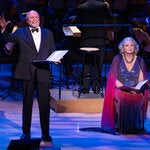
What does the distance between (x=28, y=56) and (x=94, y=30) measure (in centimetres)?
289

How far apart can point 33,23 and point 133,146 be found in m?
2.04

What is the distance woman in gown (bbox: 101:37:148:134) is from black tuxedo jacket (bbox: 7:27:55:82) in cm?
141

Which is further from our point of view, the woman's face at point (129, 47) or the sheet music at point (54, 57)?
the woman's face at point (129, 47)

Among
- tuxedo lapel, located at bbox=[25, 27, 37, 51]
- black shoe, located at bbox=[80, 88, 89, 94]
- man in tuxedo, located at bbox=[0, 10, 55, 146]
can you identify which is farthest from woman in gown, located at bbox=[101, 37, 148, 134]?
black shoe, located at bbox=[80, 88, 89, 94]

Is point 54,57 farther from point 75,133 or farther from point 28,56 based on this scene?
point 75,133

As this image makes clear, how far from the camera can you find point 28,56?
6.10 m

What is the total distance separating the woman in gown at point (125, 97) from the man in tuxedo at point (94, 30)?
1.48 m

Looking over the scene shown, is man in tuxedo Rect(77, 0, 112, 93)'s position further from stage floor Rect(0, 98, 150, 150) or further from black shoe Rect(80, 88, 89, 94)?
stage floor Rect(0, 98, 150, 150)

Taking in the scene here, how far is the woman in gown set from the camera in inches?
277

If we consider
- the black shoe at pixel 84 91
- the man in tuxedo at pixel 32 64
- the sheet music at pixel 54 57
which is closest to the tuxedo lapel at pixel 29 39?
the man in tuxedo at pixel 32 64

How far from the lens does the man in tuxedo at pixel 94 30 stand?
869 centimetres

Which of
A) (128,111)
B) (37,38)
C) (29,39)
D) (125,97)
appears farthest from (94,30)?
(29,39)

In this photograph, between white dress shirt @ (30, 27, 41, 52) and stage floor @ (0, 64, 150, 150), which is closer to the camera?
white dress shirt @ (30, 27, 41, 52)

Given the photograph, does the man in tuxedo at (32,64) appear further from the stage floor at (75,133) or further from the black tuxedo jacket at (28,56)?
the stage floor at (75,133)
